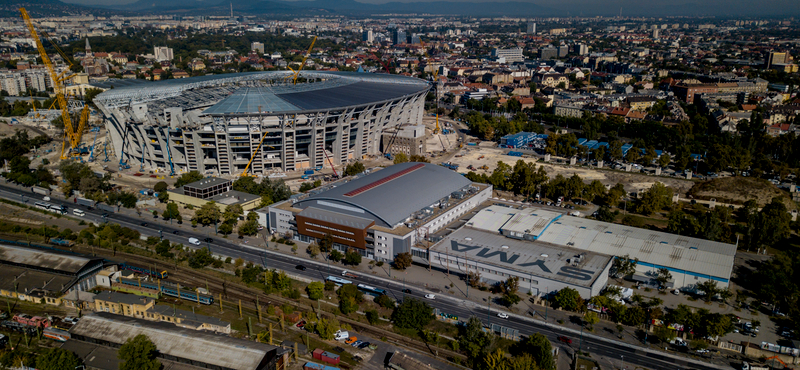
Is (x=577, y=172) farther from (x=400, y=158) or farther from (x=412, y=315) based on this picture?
(x=412, y=315)

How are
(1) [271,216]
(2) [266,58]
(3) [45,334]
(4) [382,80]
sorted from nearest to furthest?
(3) [45,334]
(1) [271,216]
(4) [382,80]
(2) [266,58]

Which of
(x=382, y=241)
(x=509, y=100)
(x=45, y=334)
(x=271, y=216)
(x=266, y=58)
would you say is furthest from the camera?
(x=266, y=58)

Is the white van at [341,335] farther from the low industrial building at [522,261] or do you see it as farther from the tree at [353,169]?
the tree at [353,169]

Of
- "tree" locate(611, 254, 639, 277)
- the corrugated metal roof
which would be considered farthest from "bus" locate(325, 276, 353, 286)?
"tree" locate(611, 254, 639, 277)

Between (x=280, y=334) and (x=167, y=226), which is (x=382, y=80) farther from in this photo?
(x=280, y=334)

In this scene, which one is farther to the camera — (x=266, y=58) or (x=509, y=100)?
(x=266, y=58)

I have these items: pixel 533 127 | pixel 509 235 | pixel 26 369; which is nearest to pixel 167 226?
pixel 26 369
